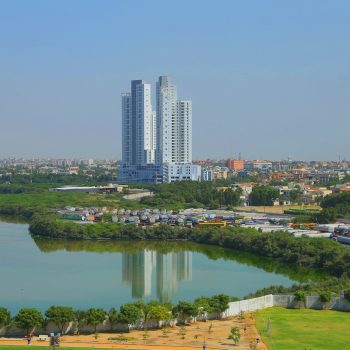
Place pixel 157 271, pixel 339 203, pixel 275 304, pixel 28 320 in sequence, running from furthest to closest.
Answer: pixel 339 203 → pixel 157 271 → pixel 275 304 → pixel 28 320

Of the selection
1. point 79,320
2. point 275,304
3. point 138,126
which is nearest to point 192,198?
point 138,126

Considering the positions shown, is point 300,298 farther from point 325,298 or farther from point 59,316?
point 59,316

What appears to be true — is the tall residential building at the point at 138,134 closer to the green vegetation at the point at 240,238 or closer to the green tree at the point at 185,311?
the green vegetation at the point at 240,238

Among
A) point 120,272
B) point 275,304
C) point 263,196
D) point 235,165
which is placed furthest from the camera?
point 235,165

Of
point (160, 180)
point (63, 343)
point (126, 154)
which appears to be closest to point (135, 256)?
point (63, 343)

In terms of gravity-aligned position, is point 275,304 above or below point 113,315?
below

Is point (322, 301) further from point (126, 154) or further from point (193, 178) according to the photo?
point (126, 154)

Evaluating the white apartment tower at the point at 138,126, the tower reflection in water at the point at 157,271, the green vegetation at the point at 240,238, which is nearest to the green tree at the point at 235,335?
the tower reflection in water at the point at 157,271
